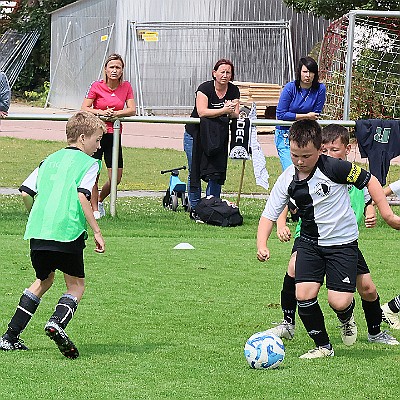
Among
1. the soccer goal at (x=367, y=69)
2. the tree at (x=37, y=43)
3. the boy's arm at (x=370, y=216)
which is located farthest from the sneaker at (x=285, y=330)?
the tree at (x=37, y=43)

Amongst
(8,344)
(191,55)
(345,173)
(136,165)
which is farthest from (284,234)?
(191,55)

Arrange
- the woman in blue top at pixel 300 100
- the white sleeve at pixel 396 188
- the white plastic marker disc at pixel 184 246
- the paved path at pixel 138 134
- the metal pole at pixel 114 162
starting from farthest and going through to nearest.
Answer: the paved path at pixel 138 134 < the metal pole at pixel 114 162 < the woman in blue top at pixel 300 100 < the white plastic marker disc at pixel 184 246 < the white sleeve at pixel 396 188

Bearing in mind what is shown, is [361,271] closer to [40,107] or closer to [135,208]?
[135,208]

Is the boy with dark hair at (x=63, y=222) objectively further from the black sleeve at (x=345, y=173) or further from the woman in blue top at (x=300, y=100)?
the woman in blue top at (x=300, y=100)

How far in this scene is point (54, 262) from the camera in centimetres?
610

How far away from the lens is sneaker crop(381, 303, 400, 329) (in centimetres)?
728

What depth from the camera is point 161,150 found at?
75.9 feet

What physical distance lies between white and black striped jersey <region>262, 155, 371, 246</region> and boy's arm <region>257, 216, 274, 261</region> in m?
0.14

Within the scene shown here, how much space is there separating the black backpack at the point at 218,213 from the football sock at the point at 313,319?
253 inches

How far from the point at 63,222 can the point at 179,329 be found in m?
1.40

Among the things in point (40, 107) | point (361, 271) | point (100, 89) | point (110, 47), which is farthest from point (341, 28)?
point (40, 107)

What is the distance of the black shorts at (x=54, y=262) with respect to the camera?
6.05 meters

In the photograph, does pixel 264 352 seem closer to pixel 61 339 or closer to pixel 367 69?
pixel 61 339

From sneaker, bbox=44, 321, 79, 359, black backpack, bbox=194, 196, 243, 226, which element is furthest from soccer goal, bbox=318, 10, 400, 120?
sneaker, bbox=44, 321, 79, 359
